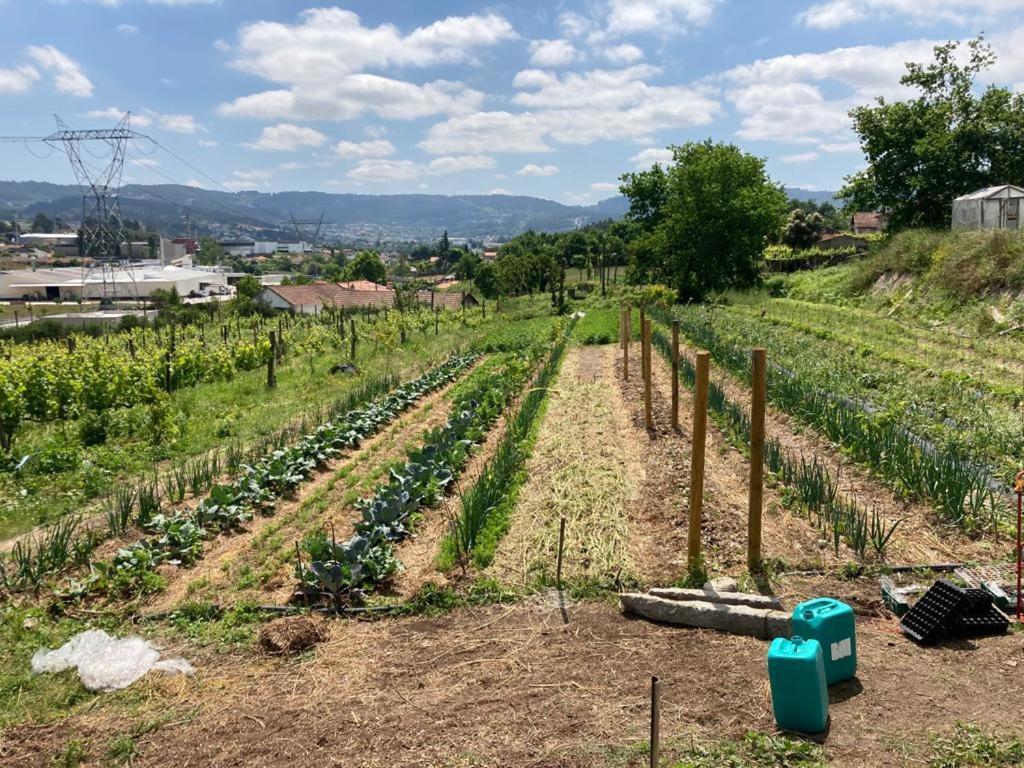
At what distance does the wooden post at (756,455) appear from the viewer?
5.51 metres

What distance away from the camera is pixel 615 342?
74.2 feet

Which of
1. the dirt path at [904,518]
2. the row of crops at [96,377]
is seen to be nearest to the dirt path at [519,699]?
the dirt path at [904,518]

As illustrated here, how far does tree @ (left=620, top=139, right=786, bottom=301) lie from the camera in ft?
115

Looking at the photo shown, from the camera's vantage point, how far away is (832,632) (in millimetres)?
3951

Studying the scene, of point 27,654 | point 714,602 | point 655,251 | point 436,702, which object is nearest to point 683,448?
point 714,602

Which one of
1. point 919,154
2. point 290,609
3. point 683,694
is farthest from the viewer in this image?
point 919,154

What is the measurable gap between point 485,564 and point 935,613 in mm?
3308

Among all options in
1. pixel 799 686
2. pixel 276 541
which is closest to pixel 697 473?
pixel 799 686

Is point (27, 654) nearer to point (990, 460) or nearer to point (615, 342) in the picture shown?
A: point (990, 460)

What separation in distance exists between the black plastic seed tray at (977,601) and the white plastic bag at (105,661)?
16.9 feet

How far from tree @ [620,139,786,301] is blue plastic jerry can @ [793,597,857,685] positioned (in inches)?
1281

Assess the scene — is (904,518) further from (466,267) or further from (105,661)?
(466,267)

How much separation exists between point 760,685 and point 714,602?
849mm

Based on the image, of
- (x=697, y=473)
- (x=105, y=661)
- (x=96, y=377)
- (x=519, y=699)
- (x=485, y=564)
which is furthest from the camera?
(x=96, y=377)
